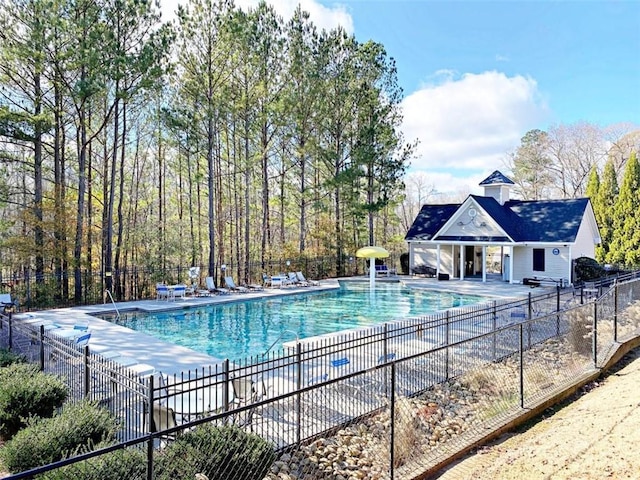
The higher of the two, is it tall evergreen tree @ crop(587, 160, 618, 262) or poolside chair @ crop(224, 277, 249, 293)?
tall evergreen tree @ crop(587, 160, 618, 262)

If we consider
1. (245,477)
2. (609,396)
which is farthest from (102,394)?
(609,396)

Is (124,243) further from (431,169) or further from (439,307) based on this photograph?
(431,169)

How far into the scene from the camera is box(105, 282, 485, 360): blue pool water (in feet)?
37.0

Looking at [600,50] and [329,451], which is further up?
[600,50]

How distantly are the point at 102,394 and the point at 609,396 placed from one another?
23.7 ft

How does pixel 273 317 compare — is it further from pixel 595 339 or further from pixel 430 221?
pixel 430 221

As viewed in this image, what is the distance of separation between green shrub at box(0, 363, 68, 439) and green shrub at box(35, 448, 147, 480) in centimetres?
201

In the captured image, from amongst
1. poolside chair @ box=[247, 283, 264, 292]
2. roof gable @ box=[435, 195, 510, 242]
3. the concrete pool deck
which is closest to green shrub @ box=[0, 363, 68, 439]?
the concrete pool deck

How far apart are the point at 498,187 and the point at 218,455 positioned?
24.7m

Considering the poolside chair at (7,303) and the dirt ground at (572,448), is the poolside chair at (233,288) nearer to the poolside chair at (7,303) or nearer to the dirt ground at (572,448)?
the poolside chair at (7,303)

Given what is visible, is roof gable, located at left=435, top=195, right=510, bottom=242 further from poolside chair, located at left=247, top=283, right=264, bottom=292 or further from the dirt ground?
the dirt ground

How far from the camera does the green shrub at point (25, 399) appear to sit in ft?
16.7

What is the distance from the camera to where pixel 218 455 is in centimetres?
376

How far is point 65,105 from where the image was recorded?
16.3 metres
